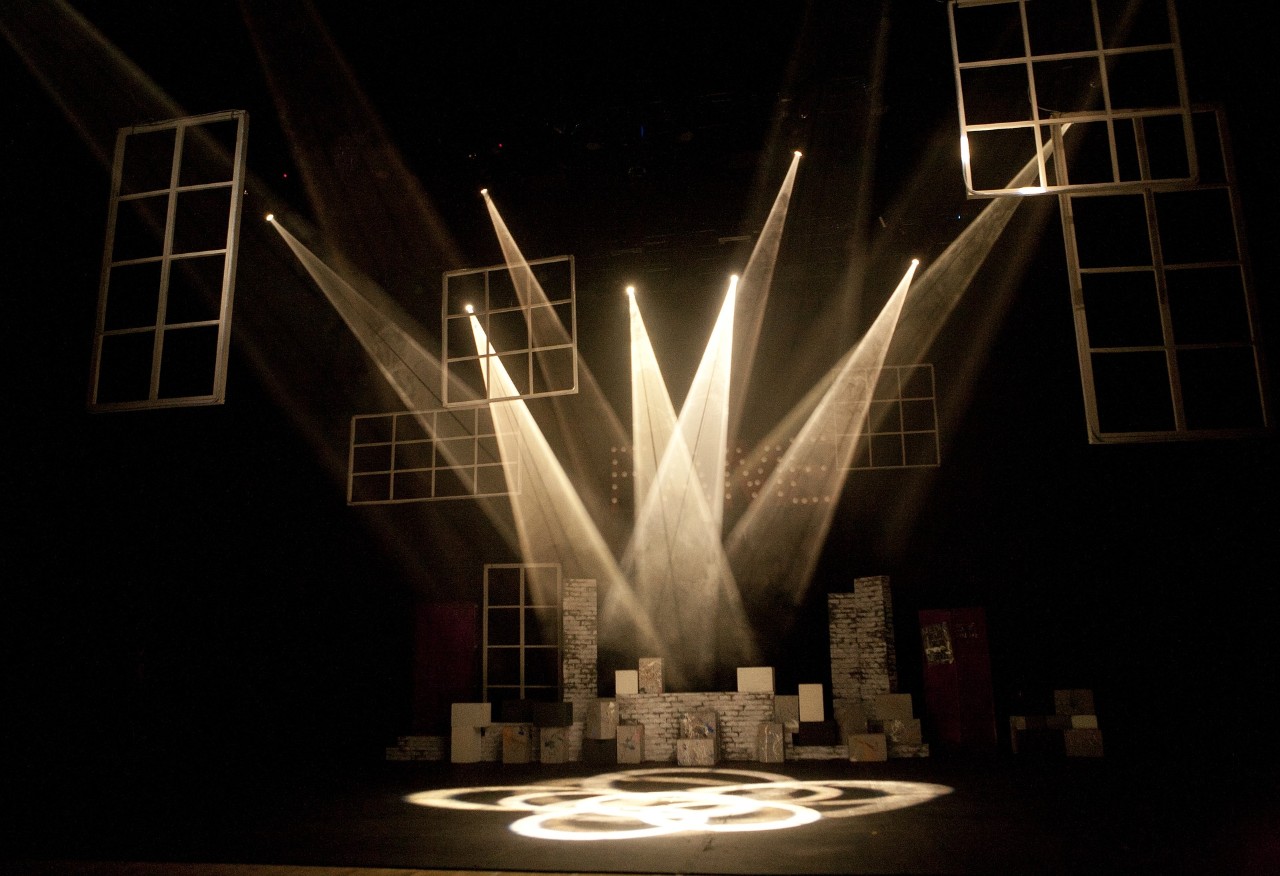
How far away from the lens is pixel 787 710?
738 centimetres

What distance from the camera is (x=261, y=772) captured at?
22.5 feet

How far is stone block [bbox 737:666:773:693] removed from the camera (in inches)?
294

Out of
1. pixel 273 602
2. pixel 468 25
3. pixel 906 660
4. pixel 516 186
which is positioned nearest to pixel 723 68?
pixel 468 25

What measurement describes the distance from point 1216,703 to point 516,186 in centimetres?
668

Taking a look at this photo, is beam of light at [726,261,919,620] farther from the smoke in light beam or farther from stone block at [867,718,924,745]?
stone block at [867,718,924,745]

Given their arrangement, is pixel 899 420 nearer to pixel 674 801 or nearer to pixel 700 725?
pixel 700 725

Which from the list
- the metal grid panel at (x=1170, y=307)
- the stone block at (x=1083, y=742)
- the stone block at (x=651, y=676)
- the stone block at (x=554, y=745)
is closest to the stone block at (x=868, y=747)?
the stone block at (x=1083, y=742)

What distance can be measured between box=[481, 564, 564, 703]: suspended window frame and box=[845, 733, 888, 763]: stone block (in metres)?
2.78

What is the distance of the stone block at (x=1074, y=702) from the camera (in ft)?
22.9

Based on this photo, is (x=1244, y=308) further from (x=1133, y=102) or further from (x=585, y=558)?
(x=585, y=558)

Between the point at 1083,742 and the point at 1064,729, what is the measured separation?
Answer: 162mm

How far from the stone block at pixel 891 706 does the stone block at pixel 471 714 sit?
136 inches

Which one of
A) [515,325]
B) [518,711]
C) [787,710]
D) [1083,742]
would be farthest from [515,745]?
[1083,742]

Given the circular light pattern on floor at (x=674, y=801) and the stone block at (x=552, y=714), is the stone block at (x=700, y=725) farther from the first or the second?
the stone block at (x=552, y=714)
